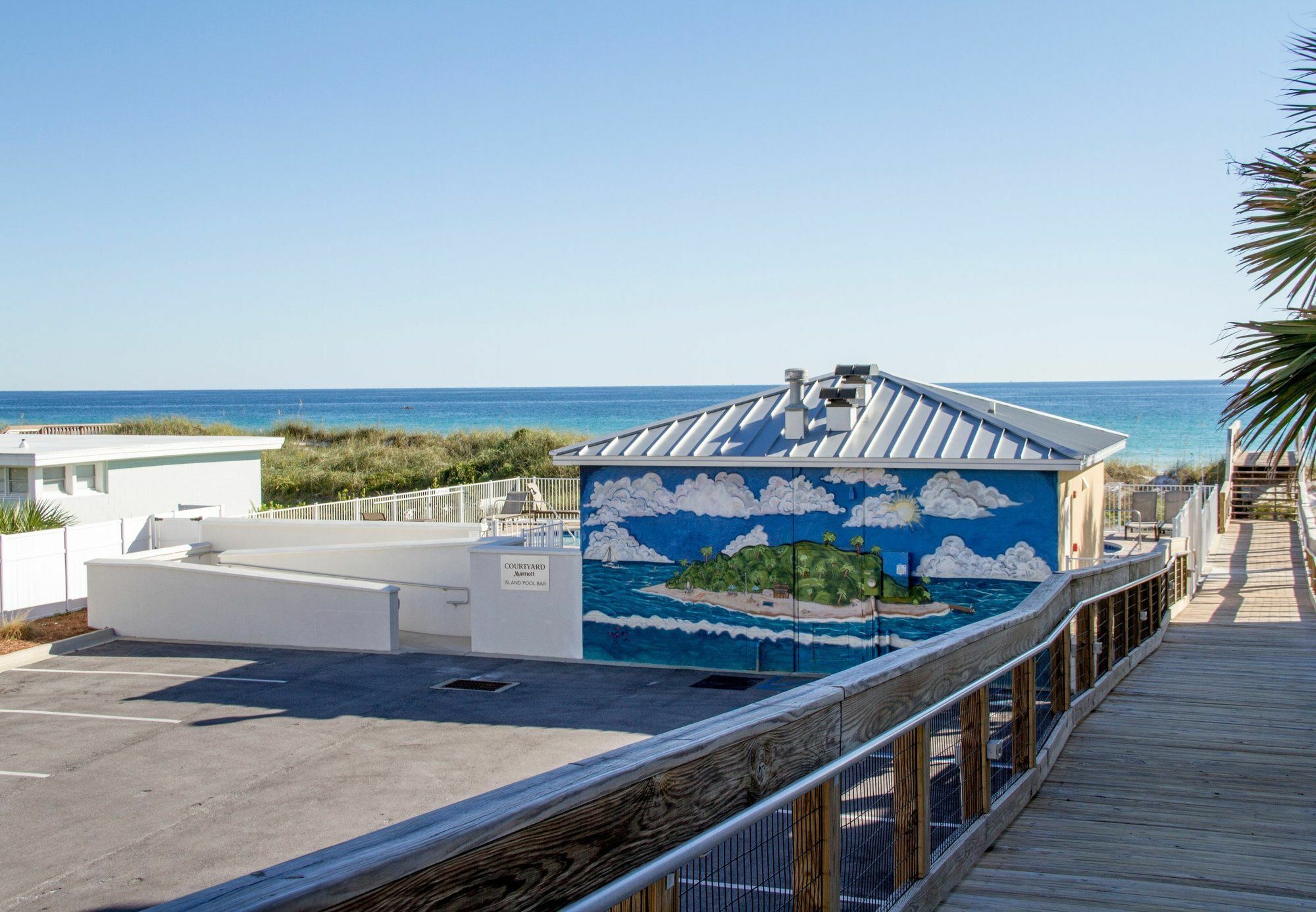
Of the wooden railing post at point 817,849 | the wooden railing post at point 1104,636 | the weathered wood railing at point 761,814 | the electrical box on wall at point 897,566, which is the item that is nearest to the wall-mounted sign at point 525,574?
the electrical box on wall at point 897,566

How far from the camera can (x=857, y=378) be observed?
21.5 metres

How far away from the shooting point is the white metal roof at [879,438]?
18.7 metres

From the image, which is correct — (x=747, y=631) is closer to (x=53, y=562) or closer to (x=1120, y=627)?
(x=1120, y=627)

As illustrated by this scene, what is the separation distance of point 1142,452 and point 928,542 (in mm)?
81571

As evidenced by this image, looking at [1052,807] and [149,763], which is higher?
[1052,807]

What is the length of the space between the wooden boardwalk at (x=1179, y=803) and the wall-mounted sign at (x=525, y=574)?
1230cm

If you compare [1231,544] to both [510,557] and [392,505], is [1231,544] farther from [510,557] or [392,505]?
[392,505]

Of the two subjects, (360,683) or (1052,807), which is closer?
(1052,807)

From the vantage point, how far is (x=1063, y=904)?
492 centimetres

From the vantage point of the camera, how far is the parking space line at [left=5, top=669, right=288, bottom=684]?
783 inches

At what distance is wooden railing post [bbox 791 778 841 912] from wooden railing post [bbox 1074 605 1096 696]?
588 centimetres

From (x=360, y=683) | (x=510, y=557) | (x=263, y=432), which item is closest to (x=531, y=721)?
(x=360, y=683)

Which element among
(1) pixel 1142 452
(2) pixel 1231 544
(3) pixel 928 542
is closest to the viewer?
(3) pixel 928 542

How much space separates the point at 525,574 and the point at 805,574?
5.59m
